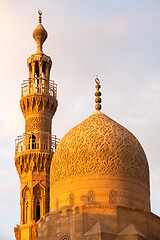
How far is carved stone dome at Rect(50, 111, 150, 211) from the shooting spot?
1809 cm

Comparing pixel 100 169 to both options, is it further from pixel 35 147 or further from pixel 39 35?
pixel 39 35

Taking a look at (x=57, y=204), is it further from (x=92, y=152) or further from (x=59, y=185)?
(x=92, y=152)

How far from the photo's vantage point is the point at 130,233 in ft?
56.2

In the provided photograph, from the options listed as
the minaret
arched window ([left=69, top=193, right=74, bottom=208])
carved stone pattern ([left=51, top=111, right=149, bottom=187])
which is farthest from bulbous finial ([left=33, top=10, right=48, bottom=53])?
arched window ([left=69, top=193, right=74, bottom=208])

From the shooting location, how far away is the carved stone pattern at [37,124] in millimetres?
25594

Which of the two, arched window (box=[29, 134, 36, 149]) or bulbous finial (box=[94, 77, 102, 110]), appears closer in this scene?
bulbous finial (box=[94, 77, 102, 110])

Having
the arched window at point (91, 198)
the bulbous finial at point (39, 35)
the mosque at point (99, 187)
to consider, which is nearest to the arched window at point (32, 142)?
the bulbous finial at point (39, 35)

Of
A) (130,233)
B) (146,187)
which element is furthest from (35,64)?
(130,233)

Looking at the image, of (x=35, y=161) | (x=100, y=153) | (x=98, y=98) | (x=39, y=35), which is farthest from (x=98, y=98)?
(x=39, y=35)

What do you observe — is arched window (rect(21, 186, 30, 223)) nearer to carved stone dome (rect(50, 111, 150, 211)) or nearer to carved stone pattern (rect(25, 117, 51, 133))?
carved stone pattern (rect(25, 117, 51, 133))

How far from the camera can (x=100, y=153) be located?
18.4 metres

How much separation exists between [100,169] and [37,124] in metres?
7.96

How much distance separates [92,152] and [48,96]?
8269mm

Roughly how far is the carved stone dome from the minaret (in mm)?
5386
